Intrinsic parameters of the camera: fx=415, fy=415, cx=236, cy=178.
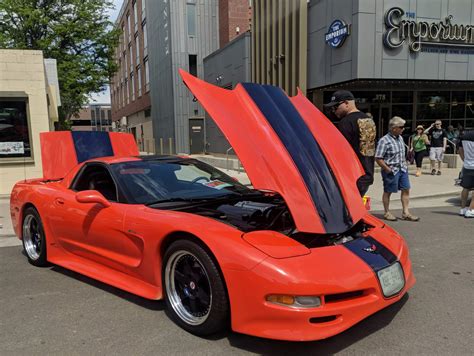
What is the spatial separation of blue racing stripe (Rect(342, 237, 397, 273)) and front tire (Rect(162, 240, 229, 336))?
0.97 metres

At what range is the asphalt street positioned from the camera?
279 cm

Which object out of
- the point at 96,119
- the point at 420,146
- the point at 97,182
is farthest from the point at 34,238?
the point at 96,119

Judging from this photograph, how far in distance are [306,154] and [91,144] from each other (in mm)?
→ 3571

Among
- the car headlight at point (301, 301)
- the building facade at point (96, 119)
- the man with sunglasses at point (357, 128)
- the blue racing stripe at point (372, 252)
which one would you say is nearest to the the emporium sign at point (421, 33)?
the man with sunglasses at point (357, 128)

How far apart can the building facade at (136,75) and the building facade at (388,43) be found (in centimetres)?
2405

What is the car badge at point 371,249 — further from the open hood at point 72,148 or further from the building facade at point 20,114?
the building facade at point 20,114

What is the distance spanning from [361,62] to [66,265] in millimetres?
11777

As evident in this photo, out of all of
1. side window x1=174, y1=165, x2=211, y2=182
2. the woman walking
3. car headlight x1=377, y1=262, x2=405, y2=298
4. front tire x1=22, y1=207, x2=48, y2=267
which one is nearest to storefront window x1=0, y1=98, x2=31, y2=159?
front tire x1=22, y1=207, x2=48, y2=267

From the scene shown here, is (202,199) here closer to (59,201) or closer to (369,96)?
(59,201)

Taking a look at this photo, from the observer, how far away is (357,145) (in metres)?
4.76

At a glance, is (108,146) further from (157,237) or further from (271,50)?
(271,50)

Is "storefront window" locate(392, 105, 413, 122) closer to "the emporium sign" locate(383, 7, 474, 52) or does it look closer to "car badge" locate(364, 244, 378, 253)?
"the emporium sign" locate(383, 7, 474, 52)

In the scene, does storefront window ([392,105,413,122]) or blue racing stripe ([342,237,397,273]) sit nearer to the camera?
blue racing stripe ([342,237,397,273])

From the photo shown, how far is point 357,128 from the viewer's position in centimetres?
468
